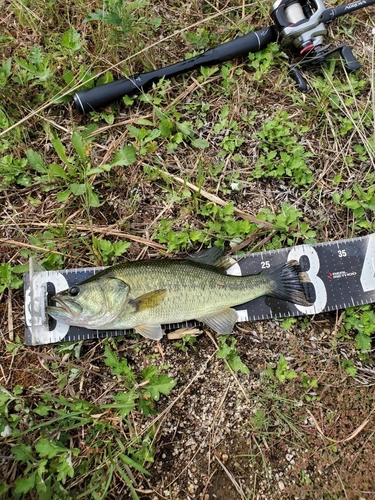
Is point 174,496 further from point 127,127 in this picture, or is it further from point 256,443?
point 127,127

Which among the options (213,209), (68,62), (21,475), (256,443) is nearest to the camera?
(21,475)

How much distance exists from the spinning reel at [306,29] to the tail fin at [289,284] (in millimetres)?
1839

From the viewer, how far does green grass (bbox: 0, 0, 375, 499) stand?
10.9 ft

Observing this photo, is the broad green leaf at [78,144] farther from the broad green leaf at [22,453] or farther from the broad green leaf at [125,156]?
the broad green leaf at [22,453]

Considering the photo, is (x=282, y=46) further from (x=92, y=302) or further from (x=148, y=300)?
(x=92, y=302)

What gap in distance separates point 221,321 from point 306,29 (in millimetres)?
2802

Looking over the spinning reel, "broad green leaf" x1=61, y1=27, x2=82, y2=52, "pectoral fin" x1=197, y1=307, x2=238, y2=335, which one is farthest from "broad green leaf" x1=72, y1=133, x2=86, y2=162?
the spinning reel

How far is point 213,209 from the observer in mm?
3695

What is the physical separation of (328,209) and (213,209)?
1.13 metres

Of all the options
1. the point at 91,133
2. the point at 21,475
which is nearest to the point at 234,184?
the point at 91,133

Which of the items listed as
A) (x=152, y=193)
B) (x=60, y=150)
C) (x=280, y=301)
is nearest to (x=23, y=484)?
(x=280, y=301)

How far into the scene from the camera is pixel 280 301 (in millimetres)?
3613

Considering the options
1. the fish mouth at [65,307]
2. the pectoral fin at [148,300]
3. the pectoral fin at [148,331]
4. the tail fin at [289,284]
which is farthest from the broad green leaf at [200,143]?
the fish mouth at [65,307]

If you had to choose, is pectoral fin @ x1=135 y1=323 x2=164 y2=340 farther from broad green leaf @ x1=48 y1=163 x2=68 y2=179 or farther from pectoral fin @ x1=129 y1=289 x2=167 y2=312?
broad green leaf @ x1=48 y1=163 x2=68 y2=179
